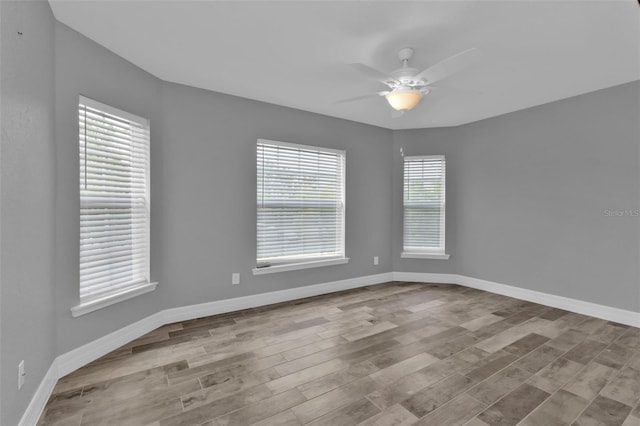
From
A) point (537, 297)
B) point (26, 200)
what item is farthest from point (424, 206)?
point (26, 200)

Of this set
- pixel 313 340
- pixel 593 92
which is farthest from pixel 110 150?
pixel 593 92

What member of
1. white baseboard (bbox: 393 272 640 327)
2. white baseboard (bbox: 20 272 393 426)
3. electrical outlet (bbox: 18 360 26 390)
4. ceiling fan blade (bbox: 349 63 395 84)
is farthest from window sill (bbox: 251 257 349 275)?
ceiling fan blade (bbox: 349 63 395 84)

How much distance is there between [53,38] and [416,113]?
3.76 meters

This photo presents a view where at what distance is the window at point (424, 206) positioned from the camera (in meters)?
4.80

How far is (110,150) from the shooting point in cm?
255

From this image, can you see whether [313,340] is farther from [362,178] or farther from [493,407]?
[362,178]

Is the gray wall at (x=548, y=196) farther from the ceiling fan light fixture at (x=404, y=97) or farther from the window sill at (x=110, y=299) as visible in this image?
the window sill at (x=110, y=299)

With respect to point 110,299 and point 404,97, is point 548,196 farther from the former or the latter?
point 110,299

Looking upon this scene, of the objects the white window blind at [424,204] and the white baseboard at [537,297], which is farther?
the white window blind at [424,204]

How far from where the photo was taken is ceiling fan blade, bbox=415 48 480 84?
1855mm

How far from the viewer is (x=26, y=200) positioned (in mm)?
1686

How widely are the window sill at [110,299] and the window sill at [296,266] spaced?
1.15m

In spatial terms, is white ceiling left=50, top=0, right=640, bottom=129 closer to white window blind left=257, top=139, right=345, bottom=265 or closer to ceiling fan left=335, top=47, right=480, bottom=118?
ceiling fan left=335, top=47, right=480, bottom=118

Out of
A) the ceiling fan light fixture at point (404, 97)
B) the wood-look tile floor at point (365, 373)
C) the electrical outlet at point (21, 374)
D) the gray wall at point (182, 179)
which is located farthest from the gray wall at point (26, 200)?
the ceiling fan light fixture at point (404, 97)
